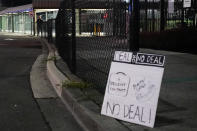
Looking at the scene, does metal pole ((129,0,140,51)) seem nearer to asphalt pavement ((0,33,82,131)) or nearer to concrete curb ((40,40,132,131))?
concrete curb ((40,40,132,131))

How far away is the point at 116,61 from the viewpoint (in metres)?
4.99

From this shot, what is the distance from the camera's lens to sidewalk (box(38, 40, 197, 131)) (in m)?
4.68

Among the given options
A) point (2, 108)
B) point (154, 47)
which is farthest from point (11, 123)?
point (154, 47)

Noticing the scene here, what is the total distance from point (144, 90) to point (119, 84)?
420 mm

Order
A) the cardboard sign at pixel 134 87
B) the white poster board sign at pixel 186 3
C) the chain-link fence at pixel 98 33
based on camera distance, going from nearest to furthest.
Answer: the cardboard sign at pixel 134 87 < the chain-link fence at pixel 98 33 < the white poster board sign at pixel 186 3

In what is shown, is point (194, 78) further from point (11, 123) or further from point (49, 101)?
point (11, 123)

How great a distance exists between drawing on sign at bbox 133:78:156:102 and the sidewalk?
0.36m

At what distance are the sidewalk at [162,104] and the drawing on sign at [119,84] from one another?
0.36 metres

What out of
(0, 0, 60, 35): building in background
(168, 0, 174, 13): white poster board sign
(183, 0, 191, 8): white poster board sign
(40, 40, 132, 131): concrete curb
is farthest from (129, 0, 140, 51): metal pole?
(0, 0, 60, 35): building in background

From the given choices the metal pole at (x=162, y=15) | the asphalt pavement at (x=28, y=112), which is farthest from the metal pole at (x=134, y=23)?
→ the metal pole at (x=162, y=15)

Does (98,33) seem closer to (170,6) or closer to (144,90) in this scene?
(144,90)

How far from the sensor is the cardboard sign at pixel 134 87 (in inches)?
177

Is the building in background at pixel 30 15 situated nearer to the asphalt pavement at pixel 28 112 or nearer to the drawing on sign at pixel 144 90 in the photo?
the asphalt pavement at pixel 28 112

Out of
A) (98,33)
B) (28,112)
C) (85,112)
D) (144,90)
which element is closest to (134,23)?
(144,90)
